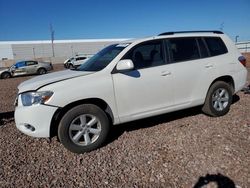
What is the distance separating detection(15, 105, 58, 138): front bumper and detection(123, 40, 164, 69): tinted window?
1.59 meters

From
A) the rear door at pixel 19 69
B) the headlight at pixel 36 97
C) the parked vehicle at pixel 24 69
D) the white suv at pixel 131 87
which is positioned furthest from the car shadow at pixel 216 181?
the rear door at pixel 19 69

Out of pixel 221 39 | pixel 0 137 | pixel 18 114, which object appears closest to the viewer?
pixel 18 114

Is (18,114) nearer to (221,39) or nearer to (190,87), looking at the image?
(190,87)

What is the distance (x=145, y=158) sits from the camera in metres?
3.60

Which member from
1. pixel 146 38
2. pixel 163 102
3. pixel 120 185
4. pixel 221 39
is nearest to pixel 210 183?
pixel 120 185

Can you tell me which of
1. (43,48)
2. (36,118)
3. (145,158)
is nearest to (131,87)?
(145,158)

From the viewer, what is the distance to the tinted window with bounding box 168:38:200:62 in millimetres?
4564

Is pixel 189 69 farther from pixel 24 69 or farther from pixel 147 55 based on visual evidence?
pixel 24 69

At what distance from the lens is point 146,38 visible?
4480 millimetres

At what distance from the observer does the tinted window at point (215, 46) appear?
16.4 ft

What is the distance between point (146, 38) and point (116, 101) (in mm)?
1397

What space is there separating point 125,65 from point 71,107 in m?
1.09

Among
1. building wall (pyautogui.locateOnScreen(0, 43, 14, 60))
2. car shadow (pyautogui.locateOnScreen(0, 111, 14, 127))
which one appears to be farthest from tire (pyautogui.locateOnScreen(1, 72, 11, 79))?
building wall (pyautogui.locateOnScreen(0, 43, 14, 60))

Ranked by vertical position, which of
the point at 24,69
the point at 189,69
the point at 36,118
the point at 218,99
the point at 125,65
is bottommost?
the point at 24,69
